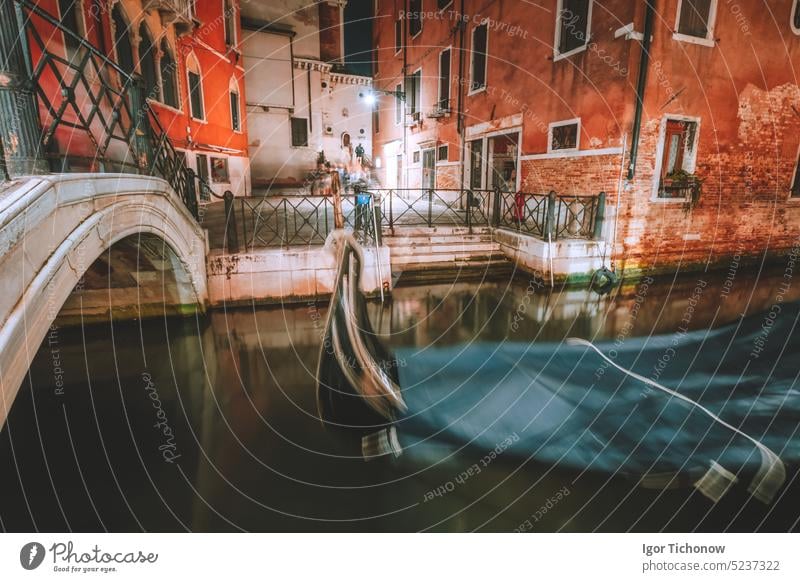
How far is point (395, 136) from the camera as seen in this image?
590 inches

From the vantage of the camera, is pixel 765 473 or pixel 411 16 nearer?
pixel 765 473

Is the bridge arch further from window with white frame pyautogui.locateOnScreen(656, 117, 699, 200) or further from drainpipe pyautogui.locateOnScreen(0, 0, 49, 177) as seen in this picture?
window with white frame pyautogui.locateOnScreen(656, 117, 699, 200)

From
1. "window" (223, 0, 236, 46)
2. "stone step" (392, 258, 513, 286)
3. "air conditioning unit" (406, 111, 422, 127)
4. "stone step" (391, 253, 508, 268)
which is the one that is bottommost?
"stone step" (392, 258, 513, 286)

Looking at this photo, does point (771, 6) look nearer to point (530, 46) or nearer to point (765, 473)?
point (530, 46)

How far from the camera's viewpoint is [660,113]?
21.6 feet

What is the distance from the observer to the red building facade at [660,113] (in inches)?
254

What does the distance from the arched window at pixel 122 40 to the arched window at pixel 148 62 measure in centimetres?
38

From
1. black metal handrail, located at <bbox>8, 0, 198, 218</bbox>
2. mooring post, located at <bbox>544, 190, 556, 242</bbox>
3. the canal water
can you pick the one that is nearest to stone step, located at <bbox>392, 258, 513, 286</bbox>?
mooring post, located at <bbox>544, 190, 556, 242</bbox>

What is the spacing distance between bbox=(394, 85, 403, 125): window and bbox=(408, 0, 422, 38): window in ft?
5.50

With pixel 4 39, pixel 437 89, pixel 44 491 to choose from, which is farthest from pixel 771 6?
pixel 44 491

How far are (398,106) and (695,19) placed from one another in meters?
9.26

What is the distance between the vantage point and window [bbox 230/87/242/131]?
11.4 metres

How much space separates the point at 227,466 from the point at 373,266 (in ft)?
12.6

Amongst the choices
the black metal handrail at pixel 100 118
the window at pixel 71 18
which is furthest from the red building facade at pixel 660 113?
the window at pixel 71 18
